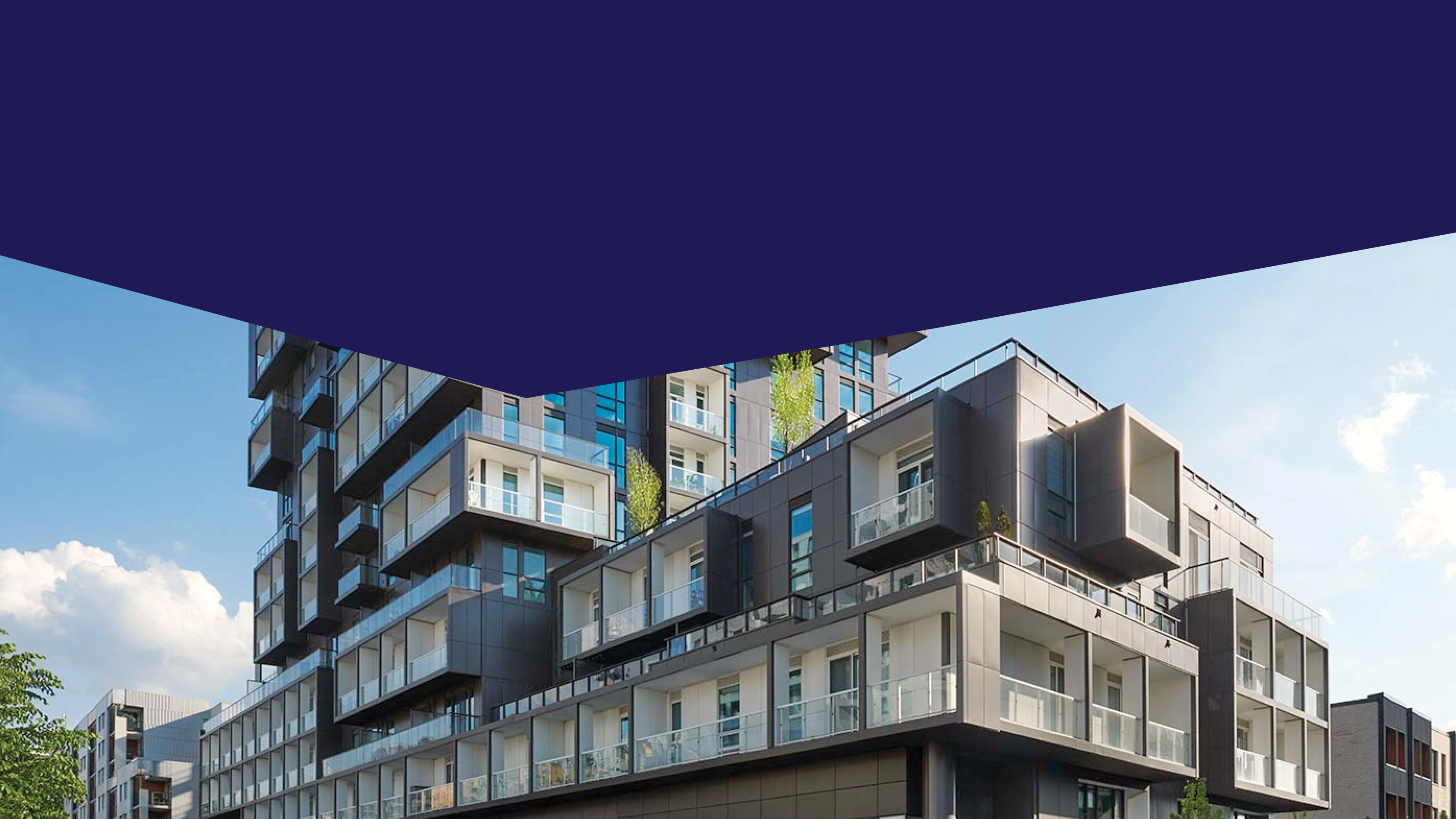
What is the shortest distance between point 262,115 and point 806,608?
2707 cm

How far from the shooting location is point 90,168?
1863 millimetres

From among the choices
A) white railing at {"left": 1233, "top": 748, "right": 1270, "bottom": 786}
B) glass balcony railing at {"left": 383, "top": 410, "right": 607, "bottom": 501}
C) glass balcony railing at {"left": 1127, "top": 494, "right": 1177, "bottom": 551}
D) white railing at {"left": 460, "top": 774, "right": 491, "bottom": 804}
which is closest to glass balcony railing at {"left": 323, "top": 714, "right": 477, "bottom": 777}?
white railing at {"left": 460, "top": 774, "right": 491, "bottom": 804}

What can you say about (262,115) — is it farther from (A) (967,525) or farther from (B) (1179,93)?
(A) (967,525)

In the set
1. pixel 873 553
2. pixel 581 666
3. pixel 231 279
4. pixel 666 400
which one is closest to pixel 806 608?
pixel 873 553

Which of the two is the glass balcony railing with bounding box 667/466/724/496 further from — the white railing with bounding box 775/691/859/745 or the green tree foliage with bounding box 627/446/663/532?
the white railing with bounding box 775/691/859/745

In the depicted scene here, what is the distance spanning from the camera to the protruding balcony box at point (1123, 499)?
1173 inches

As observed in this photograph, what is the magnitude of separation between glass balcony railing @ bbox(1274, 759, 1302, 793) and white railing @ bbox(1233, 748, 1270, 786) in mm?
442

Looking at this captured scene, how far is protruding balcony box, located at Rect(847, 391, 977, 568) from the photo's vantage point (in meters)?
28.9

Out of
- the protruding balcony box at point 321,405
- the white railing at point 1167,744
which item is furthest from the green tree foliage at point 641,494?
the white railing at point 1167,744

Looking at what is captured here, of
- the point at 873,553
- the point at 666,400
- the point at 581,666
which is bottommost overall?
the point at 581,666

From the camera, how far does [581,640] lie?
40750mm

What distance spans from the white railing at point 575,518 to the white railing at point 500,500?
51 centimetres

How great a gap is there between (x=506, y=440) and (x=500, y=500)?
2.11 metres

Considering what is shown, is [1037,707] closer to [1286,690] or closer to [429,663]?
[1286,690]
